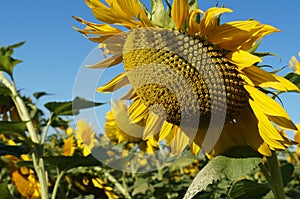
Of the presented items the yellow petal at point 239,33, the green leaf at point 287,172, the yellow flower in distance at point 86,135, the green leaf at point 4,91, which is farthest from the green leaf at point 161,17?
the yellow flower in distance at point 86,135

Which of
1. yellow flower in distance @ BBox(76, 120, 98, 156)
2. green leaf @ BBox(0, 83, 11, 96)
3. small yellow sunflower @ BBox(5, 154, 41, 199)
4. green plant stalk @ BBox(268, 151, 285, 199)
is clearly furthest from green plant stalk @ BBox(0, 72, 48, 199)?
yellow flower in distance @ BBox(76, 120, 98, 156)

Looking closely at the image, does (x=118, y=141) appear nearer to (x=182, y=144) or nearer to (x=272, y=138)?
(x=182, y=144)

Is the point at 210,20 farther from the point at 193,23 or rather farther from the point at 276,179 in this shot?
the point at 276,179

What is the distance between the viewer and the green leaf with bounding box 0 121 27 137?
1.78m

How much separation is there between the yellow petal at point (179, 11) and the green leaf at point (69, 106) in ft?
3.18

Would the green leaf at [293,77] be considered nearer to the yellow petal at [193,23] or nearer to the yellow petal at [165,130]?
the yellow petal at [193,23]

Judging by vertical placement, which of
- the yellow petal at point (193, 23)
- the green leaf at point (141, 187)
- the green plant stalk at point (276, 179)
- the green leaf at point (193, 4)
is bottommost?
the green leaf at point (141, 187)

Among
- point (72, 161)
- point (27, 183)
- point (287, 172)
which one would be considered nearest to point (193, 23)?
point (287, 172)

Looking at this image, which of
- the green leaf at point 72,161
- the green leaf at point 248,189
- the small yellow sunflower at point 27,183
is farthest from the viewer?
the small yellow sunflower at point 27,183

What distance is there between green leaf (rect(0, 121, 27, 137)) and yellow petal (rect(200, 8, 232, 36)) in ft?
3.49

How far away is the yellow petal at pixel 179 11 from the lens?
1005 millimetres

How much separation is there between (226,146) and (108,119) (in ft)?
6.91

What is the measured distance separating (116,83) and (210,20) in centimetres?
37

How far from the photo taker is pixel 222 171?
3.08 ft
